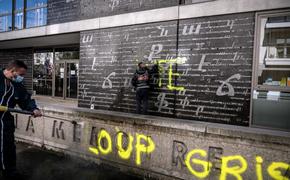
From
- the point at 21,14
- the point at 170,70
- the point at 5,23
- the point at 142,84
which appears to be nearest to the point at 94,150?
the point at 142,84

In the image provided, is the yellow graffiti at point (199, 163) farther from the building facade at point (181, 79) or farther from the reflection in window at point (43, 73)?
the reflection in window at point (43, 73)

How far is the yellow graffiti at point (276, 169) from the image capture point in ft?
11.8

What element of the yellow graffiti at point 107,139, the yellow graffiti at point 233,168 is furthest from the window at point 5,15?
the yellow graffiti at point 233,168

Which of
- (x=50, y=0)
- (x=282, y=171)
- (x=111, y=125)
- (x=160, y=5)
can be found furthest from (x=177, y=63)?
(x=50, y=0)

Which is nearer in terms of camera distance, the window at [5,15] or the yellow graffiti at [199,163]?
the yellow graffiti at [199,163]

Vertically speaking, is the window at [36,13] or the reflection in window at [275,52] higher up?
the window at [36,13]

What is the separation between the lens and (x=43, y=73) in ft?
46.7

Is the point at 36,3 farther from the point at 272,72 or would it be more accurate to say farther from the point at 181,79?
the point at 272,72

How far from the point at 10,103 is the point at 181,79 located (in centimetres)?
490

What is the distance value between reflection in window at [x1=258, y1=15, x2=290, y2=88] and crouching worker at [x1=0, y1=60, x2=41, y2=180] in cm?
535

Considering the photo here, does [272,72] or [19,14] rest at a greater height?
[19,14]

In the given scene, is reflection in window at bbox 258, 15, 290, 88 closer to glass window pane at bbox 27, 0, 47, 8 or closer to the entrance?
the entrance

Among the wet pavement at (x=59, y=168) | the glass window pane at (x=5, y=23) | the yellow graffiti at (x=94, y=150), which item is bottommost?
the wet pavement at (x=59, y=168)

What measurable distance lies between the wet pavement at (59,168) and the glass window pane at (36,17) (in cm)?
818
